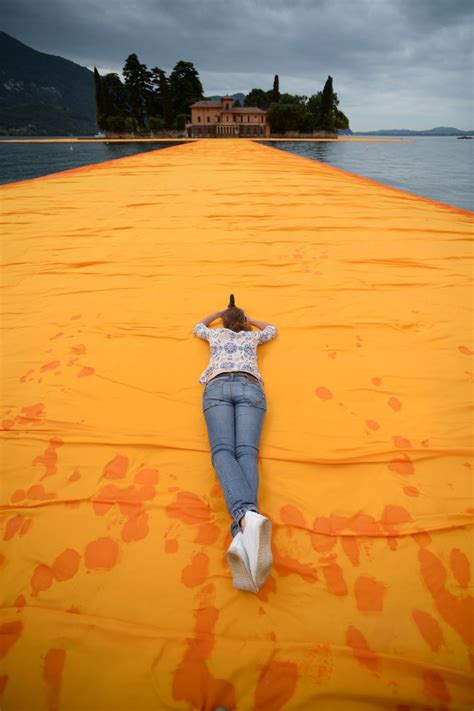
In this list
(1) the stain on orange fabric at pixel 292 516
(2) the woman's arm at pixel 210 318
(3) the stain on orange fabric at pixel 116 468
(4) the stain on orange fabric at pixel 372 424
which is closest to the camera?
(1) the stain on orange fabric at pixel 292 516

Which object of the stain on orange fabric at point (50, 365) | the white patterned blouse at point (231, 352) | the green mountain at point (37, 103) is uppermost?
the green mountain at point (37, 103)

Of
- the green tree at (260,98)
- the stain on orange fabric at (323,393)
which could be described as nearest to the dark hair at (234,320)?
the stain on orange fabric at (323,393)

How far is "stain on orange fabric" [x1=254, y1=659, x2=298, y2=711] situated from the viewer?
1021 mm

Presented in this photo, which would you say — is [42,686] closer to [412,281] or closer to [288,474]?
[288,474]

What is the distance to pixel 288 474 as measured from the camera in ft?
5.53

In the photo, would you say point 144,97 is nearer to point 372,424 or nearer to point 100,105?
point 100,105

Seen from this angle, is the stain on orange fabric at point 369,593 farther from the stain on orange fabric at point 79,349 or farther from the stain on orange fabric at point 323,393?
the stain on orange fabric at point 79,349

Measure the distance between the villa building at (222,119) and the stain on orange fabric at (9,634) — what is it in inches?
2465

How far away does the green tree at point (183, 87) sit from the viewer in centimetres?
5581

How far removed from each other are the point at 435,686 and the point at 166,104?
220 ft

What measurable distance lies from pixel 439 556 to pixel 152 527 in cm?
127

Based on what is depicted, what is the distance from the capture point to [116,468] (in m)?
1.70

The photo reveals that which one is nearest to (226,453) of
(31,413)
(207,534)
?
(207,534)

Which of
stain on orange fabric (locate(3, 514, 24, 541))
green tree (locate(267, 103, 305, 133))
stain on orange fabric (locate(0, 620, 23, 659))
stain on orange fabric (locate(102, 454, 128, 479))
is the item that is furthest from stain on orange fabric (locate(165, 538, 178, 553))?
green tree (locate(267, 103, 305, 133))
